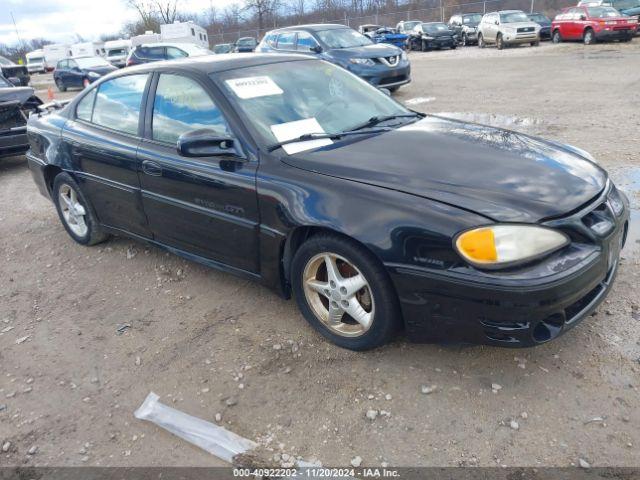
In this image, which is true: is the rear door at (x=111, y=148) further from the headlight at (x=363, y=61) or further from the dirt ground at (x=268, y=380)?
the headlight at (x=363, y=61)

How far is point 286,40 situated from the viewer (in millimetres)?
12867

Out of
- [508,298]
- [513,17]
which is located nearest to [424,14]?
[513,17]

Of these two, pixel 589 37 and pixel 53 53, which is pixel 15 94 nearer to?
pixel 589 37

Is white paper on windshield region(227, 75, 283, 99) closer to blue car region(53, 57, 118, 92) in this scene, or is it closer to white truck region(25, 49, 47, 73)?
blue car region(53, 57, 118, 92)

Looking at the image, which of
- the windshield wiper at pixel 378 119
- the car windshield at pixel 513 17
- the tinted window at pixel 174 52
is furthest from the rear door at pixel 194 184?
the car windshield at pixel 513 17

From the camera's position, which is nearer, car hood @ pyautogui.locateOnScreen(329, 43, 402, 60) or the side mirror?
the side mirror

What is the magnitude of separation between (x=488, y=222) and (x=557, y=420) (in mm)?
958

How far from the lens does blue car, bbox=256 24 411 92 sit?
447 inches

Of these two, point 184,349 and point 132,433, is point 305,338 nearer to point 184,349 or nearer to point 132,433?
point 184,349

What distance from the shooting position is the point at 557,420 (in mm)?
2416

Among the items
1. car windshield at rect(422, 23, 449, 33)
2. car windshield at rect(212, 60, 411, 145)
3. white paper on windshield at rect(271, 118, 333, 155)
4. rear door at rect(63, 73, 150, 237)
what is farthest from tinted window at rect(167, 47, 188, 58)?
white paper on windshield at rect(271, 118, 333, 155)

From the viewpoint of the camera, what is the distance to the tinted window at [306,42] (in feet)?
39.8

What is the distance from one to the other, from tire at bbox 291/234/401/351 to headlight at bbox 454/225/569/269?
0.46 metres

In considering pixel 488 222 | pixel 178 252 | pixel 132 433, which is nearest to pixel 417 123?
pixel 488 222
